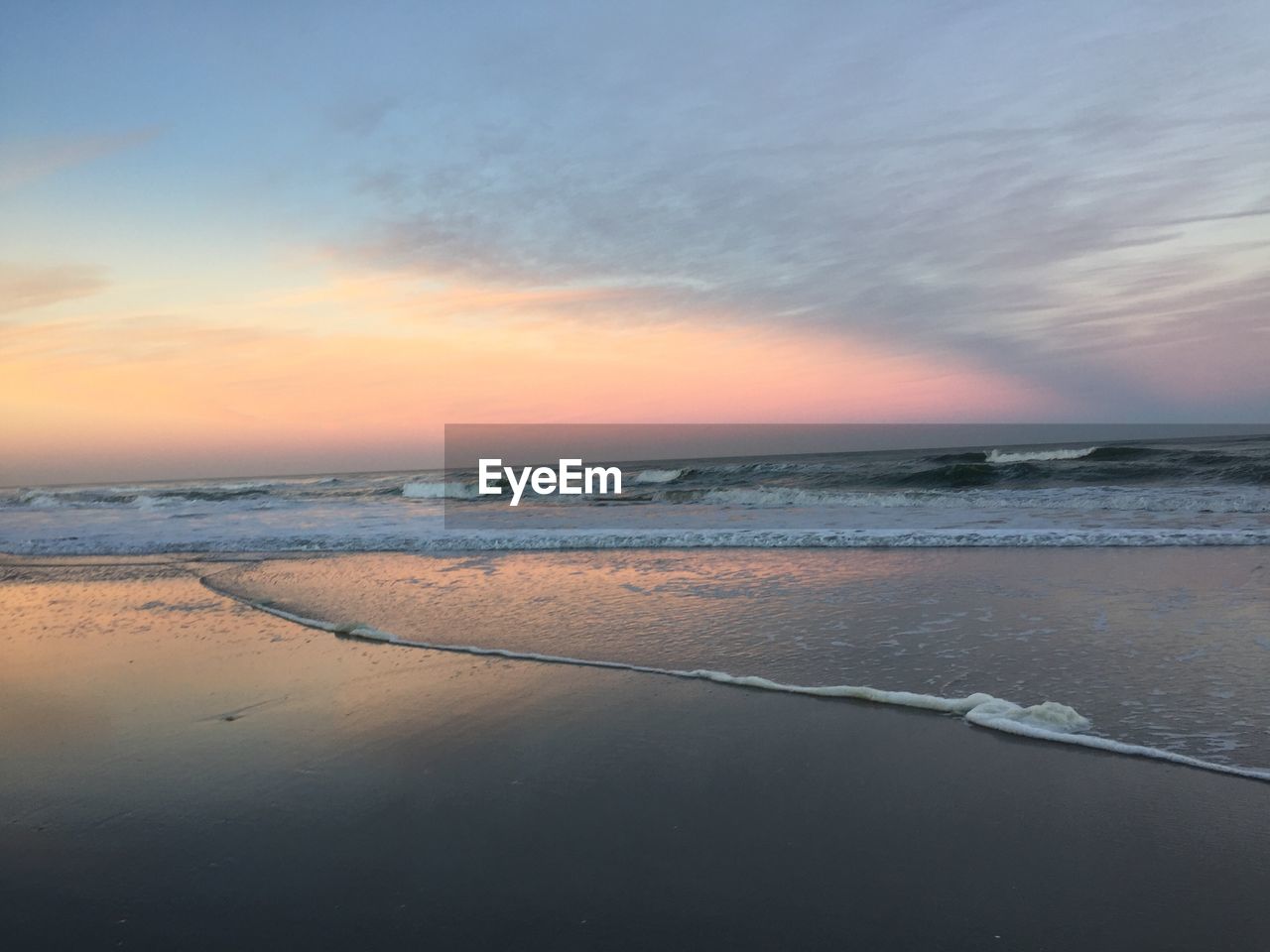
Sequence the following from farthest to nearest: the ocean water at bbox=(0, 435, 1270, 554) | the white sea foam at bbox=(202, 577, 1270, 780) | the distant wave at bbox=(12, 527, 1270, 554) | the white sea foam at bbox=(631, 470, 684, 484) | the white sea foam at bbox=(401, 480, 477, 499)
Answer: the white sea foam at bbox=(631, 470, 684, 484) < the white sea foam at bbox=(401, 480, 477, 499) < the ocean water at bbox=(0, 435, 1270, 554) < the distant wave at bbox=(12, 527, 1270, 554) < the white sea foam at bbox=(202, 577, 1270, 780)

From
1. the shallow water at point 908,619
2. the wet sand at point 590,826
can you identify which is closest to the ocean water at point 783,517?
the shallow water at point 908,619

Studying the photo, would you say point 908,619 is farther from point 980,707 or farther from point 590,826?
point 590,826

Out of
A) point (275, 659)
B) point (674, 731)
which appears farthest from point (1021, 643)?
point (275, 659)

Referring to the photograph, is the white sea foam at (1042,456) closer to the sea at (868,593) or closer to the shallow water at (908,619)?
the sea at (868,593)

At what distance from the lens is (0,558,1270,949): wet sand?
2457 millimetres

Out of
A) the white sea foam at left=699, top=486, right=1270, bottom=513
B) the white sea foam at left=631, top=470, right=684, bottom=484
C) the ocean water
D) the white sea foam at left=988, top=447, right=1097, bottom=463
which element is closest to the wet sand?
the ocean water

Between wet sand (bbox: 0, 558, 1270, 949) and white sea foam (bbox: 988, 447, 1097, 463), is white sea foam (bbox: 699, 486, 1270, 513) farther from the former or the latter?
wet sand (bbox: 0, 558, 1270, 949)

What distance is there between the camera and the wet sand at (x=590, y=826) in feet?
8.06

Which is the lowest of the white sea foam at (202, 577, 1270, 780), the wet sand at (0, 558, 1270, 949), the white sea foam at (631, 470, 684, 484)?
the wet sand at (0, 558, 1270, 949)

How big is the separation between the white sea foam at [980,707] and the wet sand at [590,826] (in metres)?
0.11

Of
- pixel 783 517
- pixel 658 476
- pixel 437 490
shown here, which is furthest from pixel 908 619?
pixel 658 476

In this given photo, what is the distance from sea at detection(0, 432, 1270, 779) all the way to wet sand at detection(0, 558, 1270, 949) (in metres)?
0.65

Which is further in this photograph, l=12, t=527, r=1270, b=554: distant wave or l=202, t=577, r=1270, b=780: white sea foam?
l=12, t=527, r=1270, b=554: distant wave

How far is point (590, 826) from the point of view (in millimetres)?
3098
